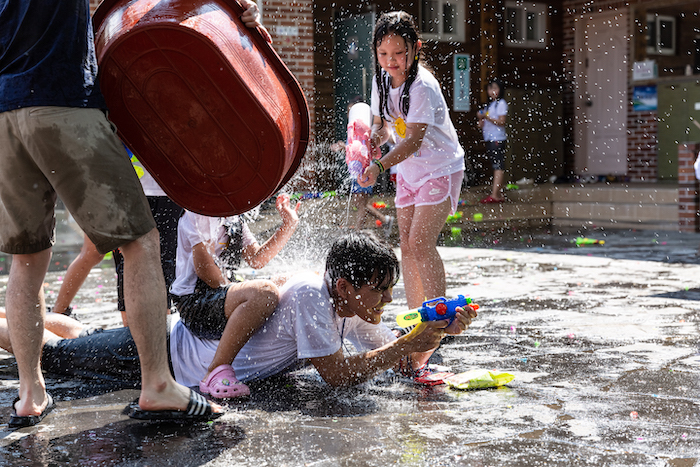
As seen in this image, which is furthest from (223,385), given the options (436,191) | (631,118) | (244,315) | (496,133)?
(631,118)

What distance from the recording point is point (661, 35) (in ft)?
54.4

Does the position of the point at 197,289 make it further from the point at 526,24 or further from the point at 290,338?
the point at 526,24

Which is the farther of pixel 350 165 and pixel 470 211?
pixel 470 211

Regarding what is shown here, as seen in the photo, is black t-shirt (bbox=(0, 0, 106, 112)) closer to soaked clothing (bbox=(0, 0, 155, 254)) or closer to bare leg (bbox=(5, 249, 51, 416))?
soaked clothing (bbox=(0, 0, 155, 254))

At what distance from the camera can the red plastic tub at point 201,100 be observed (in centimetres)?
293

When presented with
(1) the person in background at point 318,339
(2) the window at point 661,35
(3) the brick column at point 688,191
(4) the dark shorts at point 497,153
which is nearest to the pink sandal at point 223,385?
(1) the person in background at point 318,339

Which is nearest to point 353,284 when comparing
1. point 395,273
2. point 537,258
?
point 395,273

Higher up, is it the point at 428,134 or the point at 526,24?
the point at 526,24

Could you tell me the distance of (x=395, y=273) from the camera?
3.10 meters

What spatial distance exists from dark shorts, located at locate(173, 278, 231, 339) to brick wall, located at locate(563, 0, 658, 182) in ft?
43.6

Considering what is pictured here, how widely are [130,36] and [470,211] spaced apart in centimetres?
926

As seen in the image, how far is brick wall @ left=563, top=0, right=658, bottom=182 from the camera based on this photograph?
15.7m

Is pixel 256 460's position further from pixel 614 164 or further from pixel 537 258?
pixel 614 164

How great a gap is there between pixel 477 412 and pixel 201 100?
1.48m
